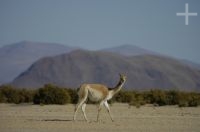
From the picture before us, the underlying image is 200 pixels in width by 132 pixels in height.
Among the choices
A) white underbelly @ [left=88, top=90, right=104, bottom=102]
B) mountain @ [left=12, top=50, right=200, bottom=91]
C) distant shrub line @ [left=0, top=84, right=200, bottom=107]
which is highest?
white underbelly @ [left=88, top=90, right=104, bottom=102]

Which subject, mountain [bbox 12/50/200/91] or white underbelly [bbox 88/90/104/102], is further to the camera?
mountain [bbox 12/50/200/91]

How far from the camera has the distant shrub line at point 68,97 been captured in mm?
44500

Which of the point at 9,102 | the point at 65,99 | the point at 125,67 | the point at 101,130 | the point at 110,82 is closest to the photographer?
the point at 101,130

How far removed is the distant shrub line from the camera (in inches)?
1752

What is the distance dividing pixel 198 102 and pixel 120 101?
7716 mm

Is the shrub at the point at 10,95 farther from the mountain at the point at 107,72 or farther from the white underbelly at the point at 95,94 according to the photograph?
the mountain at the point at 107,72

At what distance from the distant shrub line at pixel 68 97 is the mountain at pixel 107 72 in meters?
99.9

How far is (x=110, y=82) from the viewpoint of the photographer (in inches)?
6063

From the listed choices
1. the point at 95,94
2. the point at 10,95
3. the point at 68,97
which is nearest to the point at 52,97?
the point at 68,97

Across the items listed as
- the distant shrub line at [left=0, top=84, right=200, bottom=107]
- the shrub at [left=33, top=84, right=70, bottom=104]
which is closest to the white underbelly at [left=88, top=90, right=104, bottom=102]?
the distant shrub line at [left=0, top=84, right=200, bottom=107]

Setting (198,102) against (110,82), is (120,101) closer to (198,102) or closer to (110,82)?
(198,102)

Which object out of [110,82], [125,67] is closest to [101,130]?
[110,82]

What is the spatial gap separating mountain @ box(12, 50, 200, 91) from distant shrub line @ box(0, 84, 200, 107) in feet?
328

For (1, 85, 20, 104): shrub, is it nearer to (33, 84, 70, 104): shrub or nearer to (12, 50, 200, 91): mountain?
(33, 84, 70, 104): shrub
